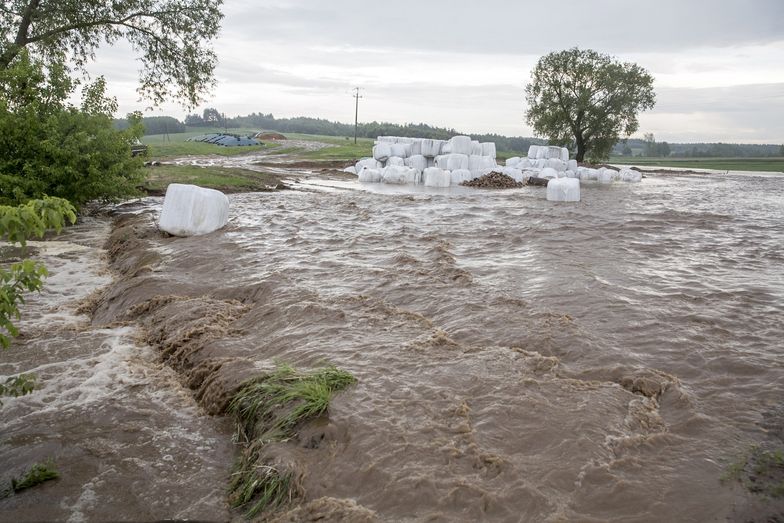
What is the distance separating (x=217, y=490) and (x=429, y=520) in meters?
1.63

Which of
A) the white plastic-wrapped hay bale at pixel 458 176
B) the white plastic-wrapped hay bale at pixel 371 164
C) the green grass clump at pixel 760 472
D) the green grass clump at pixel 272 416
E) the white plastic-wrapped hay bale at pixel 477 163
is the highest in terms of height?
the white plastic-wrapped hay bale at pixel 477 163

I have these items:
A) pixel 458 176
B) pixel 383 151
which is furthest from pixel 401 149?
pixel 458 176

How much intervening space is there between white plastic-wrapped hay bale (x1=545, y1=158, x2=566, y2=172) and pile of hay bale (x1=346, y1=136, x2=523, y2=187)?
5.60 metres

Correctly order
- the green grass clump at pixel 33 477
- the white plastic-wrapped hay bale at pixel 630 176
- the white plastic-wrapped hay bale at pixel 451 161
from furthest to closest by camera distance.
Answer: the white plastic-wrapped hay bale at pixel 630 176 < the white plastic-wrapped hay bale at pixel 451 161 < the green grass clump at pixel 33 477

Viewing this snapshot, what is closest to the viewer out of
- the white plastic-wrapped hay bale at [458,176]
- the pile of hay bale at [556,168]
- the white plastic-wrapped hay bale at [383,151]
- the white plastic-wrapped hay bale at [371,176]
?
the white plastic-wrapped hay bale at [458,176]

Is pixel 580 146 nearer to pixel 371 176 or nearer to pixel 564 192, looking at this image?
pixel 371 176

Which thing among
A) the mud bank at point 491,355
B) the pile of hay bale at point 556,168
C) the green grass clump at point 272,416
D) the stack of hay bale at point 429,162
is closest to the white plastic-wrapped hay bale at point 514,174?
the stack of hay bale at point 429,162

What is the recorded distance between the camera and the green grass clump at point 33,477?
3875 millimetres

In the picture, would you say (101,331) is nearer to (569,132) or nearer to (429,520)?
(429,520)

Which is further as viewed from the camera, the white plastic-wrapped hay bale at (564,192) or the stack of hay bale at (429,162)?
the stack of hay bale at (429,162)

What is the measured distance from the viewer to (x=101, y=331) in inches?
288

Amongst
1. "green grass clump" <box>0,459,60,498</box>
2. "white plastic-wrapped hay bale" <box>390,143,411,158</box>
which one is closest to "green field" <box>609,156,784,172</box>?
"white plastic-wrapped hay bale" <box>390,143,411,158</box>

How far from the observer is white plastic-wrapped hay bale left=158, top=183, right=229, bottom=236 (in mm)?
12547

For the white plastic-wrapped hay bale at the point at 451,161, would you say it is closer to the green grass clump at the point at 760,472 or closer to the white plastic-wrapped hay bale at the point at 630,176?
the white plastic-wrapped hay bale at the point at 630,176
